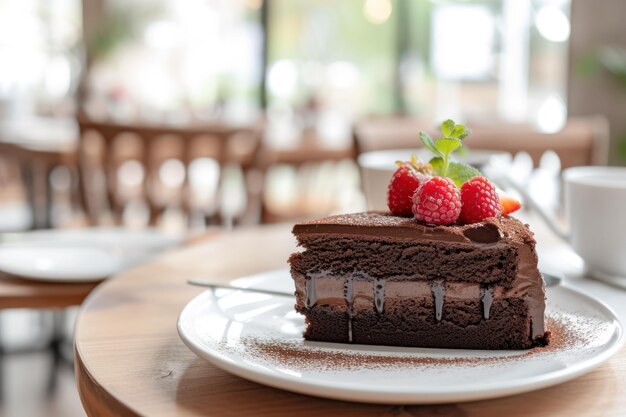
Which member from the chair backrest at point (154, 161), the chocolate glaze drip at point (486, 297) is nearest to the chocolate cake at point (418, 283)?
the chocolate glaze drip at point (486, 297)

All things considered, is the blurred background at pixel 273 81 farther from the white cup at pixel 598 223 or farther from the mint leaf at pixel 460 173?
the mint leaf at pixel 460 173

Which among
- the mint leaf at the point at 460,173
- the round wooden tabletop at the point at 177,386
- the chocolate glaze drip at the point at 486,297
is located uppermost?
the mint leaf at the point at 460,173

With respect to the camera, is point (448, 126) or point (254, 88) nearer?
point (448, 126)

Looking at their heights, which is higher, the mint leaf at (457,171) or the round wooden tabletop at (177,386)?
the mint leaf at (457,171)

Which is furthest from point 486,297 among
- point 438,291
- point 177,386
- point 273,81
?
point 273,81

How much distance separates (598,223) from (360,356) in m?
0.48

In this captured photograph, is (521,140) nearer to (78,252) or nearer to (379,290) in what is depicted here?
(78,252)

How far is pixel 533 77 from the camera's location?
7.30 meters

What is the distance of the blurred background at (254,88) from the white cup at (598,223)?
5.72ft

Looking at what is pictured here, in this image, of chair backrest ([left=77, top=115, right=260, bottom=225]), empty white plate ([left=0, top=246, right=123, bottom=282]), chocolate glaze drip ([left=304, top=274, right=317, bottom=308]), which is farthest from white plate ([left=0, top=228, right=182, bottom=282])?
chair backrest ([left=77, top=115, right=260, bottom=225])

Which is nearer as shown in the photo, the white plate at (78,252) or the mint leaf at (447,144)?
the mint leaf at (447,144)

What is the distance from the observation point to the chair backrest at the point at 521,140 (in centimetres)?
202

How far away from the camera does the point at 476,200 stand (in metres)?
0.79

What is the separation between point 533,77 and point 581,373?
710cm
